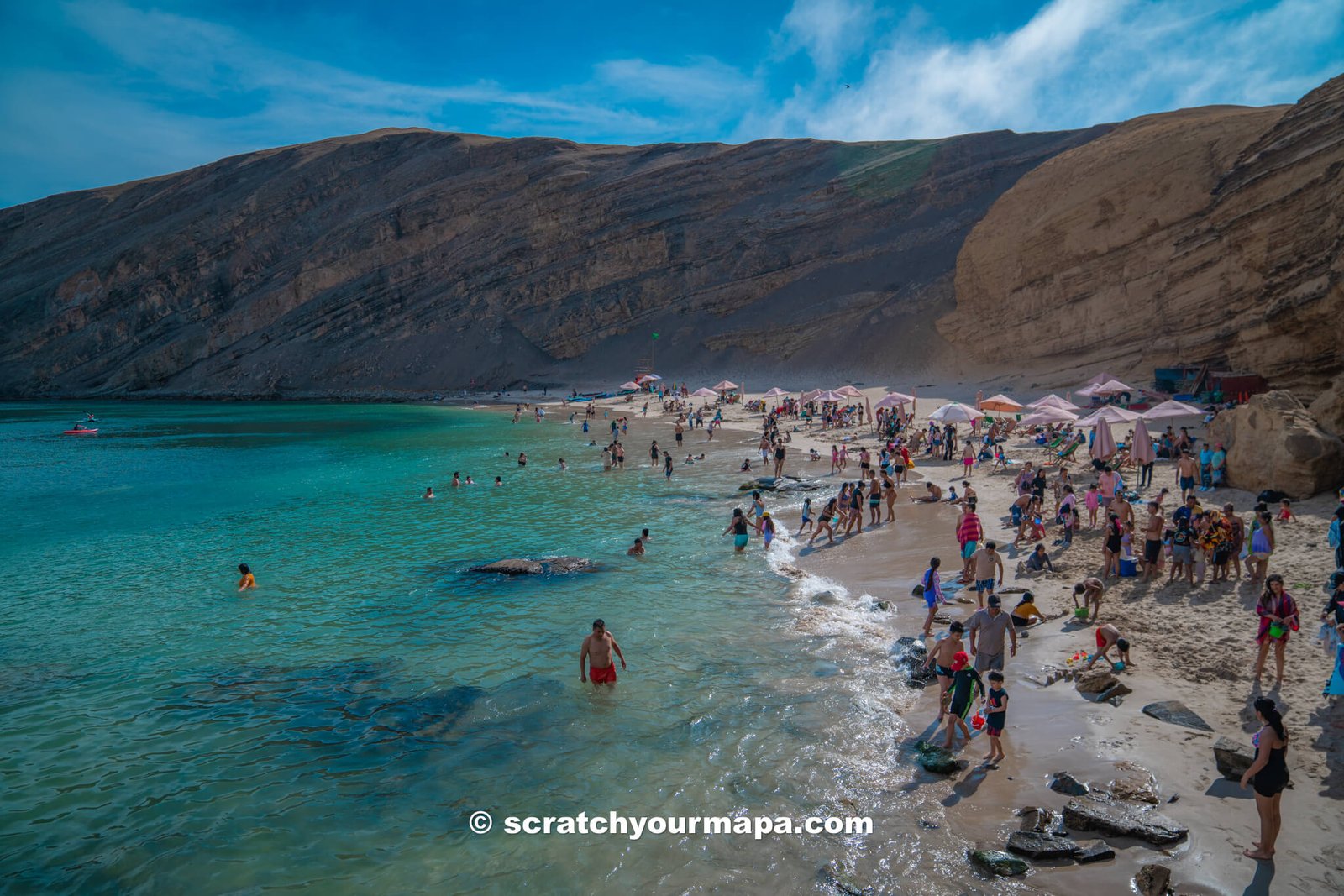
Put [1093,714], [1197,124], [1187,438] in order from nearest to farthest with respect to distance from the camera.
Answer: [1093,714] < [1187,438] < [1197,124]

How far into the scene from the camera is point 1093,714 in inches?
290

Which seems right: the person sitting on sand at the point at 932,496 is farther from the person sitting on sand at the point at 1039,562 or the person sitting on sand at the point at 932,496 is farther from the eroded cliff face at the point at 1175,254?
the eroded cliff face at the point at 1175,254

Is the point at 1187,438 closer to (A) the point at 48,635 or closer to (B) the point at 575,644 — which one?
(B) the point at 575,644

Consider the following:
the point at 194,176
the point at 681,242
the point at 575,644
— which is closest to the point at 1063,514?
the point at 575,644

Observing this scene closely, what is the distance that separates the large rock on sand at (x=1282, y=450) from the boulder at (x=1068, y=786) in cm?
998

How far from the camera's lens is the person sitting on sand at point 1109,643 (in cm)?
814

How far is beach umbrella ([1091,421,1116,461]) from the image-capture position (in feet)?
54.7

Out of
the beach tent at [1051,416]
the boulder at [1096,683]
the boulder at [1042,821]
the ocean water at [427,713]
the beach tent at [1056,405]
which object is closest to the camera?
the boulder at [1042,821]

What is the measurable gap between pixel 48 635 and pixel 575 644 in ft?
29.4

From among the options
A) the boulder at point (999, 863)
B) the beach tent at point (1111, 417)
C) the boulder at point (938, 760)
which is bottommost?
the boulder at point (999, 863)

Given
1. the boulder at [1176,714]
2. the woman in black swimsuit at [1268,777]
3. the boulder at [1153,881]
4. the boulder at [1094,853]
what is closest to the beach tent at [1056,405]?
the boulder at [1176,714]

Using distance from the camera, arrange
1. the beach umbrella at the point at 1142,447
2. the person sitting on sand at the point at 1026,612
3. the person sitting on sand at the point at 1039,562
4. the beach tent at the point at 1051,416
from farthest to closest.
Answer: the beach tent at the point at 1051,416 < the beach umbrella at the point at 1142,447 < the person sitting on sand at the point at 1039,562 < the person sitting on sand at the point at 1026,612

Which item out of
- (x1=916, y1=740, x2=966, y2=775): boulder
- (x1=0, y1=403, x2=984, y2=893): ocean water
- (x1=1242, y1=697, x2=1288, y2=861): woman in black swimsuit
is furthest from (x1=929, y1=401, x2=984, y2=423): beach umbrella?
(x1=1242, y1=697, x2=1288, y2=861): woman in black swimsuit

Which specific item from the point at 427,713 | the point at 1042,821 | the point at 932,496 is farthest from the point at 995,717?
the point at 932,496
